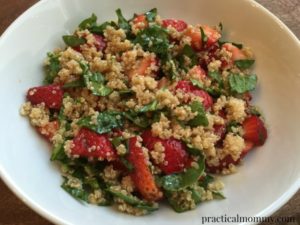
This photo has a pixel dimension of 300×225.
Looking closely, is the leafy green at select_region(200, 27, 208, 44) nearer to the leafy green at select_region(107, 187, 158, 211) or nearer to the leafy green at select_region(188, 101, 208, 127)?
the leafy green at select_region(188, 101, 208, 127)

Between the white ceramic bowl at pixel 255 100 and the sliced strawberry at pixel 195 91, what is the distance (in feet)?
0.53

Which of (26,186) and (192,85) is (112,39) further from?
(26,186)

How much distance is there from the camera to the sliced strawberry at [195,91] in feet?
3.51

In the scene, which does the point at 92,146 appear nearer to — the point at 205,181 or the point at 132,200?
the point at 132,200

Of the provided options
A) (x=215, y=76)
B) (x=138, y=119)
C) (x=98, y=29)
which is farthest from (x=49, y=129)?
(x=215, y=76)

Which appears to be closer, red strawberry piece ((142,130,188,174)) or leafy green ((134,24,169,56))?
red strawberry piece ((142,130,188,174))

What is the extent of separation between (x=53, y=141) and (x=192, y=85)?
332 millimetres

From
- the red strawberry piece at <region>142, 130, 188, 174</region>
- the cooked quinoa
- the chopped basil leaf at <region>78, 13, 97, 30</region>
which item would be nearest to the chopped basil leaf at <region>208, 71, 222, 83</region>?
the cooked quinoa

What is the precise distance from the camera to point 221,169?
1.07 meters

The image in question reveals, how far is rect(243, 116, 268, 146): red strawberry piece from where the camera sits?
109 cm

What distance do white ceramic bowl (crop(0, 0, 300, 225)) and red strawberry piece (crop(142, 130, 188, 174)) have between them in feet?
0.31

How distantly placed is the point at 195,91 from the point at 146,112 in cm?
13

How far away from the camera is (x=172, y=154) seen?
0.98 metres

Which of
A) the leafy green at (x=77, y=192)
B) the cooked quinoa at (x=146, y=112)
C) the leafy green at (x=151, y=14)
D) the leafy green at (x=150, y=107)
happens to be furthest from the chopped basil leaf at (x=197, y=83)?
the leafy green at (x=77, y=192)
